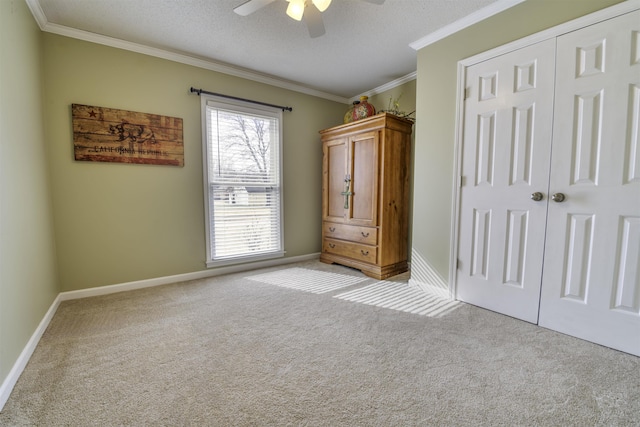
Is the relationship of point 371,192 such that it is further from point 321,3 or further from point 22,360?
point 22,360

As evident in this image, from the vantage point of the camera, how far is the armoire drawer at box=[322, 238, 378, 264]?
3.28m

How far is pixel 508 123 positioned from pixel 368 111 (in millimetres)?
1649

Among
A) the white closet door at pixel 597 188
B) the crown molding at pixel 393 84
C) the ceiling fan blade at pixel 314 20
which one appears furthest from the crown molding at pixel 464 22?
the ceiling fan blade at pixel 314 20

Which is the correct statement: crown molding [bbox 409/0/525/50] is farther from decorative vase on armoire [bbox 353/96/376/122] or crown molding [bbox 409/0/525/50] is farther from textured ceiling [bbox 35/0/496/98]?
decorative vase on armoire [bbox 353/96/376/122]

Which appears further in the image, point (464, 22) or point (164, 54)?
point (164, 54)

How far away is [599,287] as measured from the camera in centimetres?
180

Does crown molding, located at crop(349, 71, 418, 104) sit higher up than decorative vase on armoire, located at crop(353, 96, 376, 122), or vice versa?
crown molding, located at crop(349, 71, 418, 104)

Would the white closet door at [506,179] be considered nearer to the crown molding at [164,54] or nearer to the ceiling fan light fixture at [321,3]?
the ceiling fan light fixture at [321,3]

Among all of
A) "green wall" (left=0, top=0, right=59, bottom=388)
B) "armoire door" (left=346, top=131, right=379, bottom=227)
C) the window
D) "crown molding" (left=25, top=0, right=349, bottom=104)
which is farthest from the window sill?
"crown molding" (left=25, top=0, right=349, bottom=104)

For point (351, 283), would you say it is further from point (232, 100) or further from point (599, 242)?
point (232, 100)

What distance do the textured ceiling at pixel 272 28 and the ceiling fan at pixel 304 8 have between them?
308 millimetres

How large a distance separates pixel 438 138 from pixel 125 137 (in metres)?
3.09

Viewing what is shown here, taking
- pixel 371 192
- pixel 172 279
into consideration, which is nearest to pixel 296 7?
pixel 371 192

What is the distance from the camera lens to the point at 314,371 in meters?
1.53
